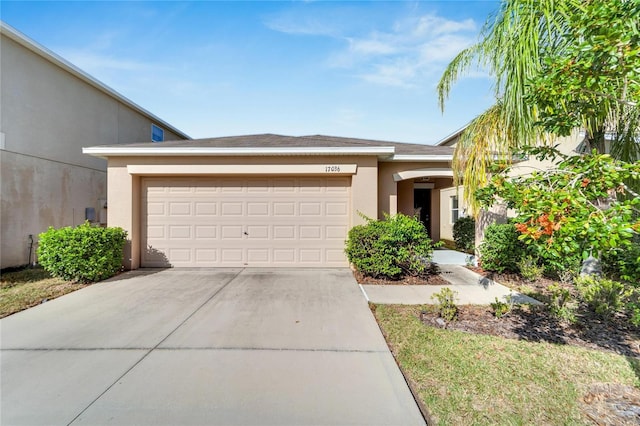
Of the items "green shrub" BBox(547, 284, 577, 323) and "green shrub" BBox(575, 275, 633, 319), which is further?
"green shrub" BBox(575, 275, 633, 319)

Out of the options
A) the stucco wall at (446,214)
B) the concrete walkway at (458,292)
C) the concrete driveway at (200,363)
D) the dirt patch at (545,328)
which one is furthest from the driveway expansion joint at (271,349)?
the stucco wall at (446,214)

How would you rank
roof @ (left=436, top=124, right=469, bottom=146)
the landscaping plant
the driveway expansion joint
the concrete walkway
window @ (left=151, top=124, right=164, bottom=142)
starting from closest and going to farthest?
1. the landscaping plant
2. the driveway expansion joint
3. the concrete walkway
4. window @ (left=151, top=124, right=164, bottom=142)
5. roof @ (left=436, top=124, right=469, bottom=146)

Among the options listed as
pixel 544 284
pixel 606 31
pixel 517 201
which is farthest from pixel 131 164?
pixel 544 284

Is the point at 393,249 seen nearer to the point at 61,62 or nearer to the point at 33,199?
the point at 33,199

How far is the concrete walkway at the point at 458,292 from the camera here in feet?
17.5

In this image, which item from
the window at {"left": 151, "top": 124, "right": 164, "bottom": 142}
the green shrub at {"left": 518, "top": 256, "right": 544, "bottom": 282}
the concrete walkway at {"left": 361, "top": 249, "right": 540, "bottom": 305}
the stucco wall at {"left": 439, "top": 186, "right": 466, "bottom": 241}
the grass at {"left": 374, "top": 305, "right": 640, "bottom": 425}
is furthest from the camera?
the stucco wall at {"left": 439, "top": 186, "right": 466, "bottom": 241}

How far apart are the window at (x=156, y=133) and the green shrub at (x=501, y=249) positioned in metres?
15.0

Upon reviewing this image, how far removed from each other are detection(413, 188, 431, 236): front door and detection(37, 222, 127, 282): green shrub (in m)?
12.5

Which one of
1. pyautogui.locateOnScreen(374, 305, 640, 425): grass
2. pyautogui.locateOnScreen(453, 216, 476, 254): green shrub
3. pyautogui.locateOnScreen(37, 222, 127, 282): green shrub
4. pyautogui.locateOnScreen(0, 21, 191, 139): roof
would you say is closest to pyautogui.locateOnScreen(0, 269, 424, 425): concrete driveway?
pyautogui.locateOnScreen(374, 305, 640, 425): grass

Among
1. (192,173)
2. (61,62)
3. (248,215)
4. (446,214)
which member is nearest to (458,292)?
(248,215)

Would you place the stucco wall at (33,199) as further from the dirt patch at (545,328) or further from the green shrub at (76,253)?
the dirt patch at (545,328)

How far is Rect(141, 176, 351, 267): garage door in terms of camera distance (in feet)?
26.6

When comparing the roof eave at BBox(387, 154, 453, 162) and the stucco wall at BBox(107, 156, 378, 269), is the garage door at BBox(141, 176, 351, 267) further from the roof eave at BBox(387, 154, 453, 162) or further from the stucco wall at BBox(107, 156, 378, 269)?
the roof eave at BBox(387, 154, 453, 162)

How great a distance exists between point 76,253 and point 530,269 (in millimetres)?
10524
